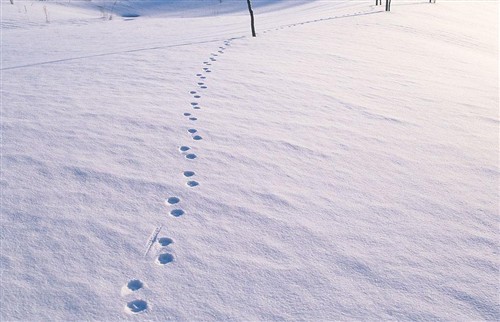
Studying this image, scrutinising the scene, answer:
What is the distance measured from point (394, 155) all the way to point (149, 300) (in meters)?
2.10

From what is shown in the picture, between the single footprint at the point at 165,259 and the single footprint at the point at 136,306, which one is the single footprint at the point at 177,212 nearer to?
the single footprint at the point at 165,259

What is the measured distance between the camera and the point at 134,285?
6.28 ft

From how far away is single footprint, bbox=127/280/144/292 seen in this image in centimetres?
190

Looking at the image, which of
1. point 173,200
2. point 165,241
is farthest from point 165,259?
point 173,200

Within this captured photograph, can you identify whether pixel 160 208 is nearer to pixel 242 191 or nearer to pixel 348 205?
pixel 242 191

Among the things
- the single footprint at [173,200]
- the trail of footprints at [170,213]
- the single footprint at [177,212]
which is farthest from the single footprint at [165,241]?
the single footprint at [173,200]

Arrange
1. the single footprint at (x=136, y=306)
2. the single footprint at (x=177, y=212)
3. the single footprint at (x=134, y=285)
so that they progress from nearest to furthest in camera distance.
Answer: the single footprint at (x=136, y=306), the single footprint at (x=134, y=285), the single footprint at (x=177, y=212)

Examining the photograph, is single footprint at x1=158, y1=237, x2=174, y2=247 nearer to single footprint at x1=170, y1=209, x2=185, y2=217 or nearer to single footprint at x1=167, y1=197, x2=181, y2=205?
single footprint at x1=170, y1=209, x2=185, y2=217

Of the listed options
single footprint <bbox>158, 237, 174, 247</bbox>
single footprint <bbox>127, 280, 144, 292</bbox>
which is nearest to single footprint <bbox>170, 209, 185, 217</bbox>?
single footprint <bbox>158, 237, 174, 247</bbox>

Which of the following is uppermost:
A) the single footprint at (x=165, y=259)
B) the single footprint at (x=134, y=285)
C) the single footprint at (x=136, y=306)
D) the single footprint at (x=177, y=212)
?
the single footprint at (x=177, y=212)

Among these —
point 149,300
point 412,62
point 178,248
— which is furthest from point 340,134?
point 412,62

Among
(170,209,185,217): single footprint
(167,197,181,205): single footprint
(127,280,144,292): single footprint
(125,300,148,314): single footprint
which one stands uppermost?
(167,197,181,205): single footprint

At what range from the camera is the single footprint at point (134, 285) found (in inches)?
74.8

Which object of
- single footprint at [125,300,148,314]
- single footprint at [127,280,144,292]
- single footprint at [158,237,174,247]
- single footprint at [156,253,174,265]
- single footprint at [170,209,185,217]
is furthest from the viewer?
single footprint at [170,209,185,217]
